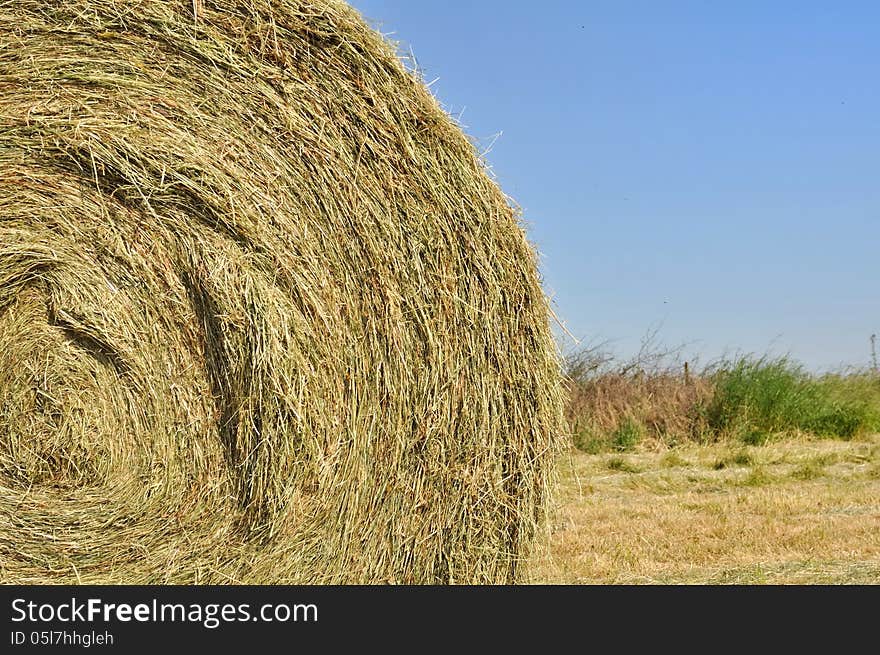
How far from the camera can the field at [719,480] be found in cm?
570

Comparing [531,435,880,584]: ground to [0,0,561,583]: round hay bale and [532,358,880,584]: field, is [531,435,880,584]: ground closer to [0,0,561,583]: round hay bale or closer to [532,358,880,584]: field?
[532,358,880,584]: field

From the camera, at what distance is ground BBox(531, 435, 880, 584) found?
216 inches

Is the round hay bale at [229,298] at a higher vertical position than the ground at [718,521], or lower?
higher

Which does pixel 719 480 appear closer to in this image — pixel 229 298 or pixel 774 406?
pixel 774 406

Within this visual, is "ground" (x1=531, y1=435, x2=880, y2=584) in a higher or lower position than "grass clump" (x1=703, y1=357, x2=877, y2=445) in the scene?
lower

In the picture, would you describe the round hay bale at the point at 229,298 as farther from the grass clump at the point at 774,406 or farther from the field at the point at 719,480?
the grass clump at the point at 774,406

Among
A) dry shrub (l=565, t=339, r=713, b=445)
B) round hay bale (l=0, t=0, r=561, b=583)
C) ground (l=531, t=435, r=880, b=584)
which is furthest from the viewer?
dry shrub (l=565, t=339, r=713, b=445)

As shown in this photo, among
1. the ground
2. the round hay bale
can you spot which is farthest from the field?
the round hay bale

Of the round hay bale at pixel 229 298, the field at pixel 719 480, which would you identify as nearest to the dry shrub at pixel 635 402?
the field at pixel 719 480

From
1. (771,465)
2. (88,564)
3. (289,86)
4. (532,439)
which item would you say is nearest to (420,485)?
(532,439)

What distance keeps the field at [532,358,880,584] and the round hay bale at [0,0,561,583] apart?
1057 millimetres

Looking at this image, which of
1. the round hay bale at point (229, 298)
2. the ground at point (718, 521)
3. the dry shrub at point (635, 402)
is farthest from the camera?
the dry shrub at point (635, 402)

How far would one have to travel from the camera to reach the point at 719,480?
9688 millimetres

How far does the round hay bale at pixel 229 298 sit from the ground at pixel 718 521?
104 cm
